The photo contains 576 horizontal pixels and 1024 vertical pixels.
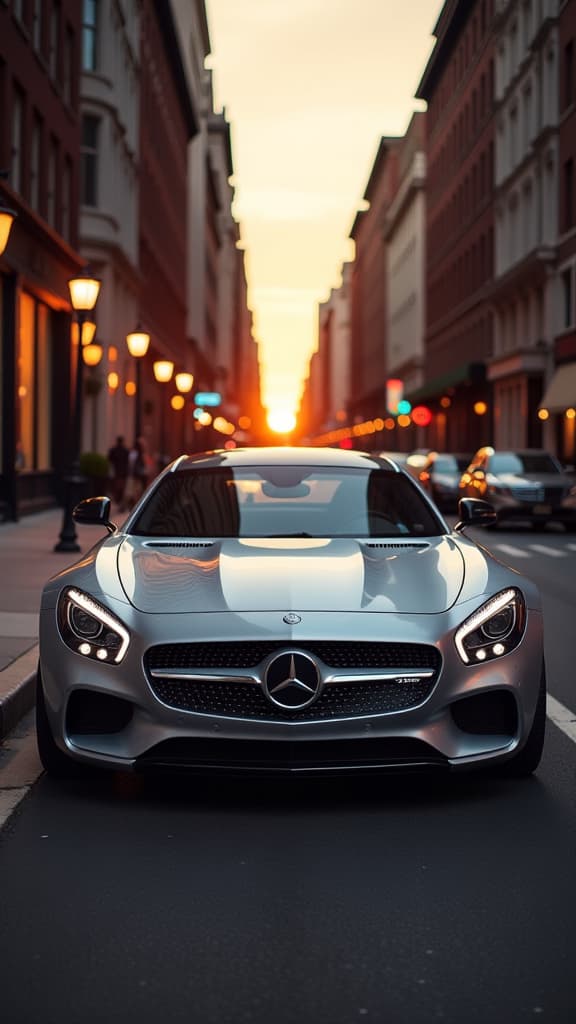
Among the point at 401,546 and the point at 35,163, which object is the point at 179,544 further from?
the point at 35,163

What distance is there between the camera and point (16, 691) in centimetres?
708

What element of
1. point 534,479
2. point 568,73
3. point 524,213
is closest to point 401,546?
point 534,479

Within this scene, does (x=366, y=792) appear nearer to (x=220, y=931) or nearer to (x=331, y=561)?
(x=331, y=561)

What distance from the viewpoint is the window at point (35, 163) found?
27.1 m

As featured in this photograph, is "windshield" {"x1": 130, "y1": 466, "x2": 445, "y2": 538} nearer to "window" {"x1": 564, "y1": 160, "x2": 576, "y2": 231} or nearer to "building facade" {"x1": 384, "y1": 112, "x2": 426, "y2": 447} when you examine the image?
"window" {"x1": 564, "y1": 160, "x2": 576, "y2": 231}

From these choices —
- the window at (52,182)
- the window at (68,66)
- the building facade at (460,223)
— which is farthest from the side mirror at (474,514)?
the building facade at (460,223)

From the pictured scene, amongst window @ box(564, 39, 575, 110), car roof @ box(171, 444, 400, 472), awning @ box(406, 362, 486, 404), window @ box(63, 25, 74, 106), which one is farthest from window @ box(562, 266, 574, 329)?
car roof @ box(171, 444, 400, 472)

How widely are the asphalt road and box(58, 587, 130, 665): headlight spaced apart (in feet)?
1.97

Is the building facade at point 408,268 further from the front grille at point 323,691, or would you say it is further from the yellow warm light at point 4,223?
the front grille at point 323,691

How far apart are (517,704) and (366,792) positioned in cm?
70

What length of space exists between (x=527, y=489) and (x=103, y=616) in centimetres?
2164

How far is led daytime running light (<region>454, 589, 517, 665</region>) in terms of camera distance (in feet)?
17.2

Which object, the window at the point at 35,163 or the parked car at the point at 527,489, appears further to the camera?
the window at the point at 35,163

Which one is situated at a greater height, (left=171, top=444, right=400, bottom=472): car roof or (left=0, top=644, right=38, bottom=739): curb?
(left=171, top=444, right=400, bottom=472): car roof
